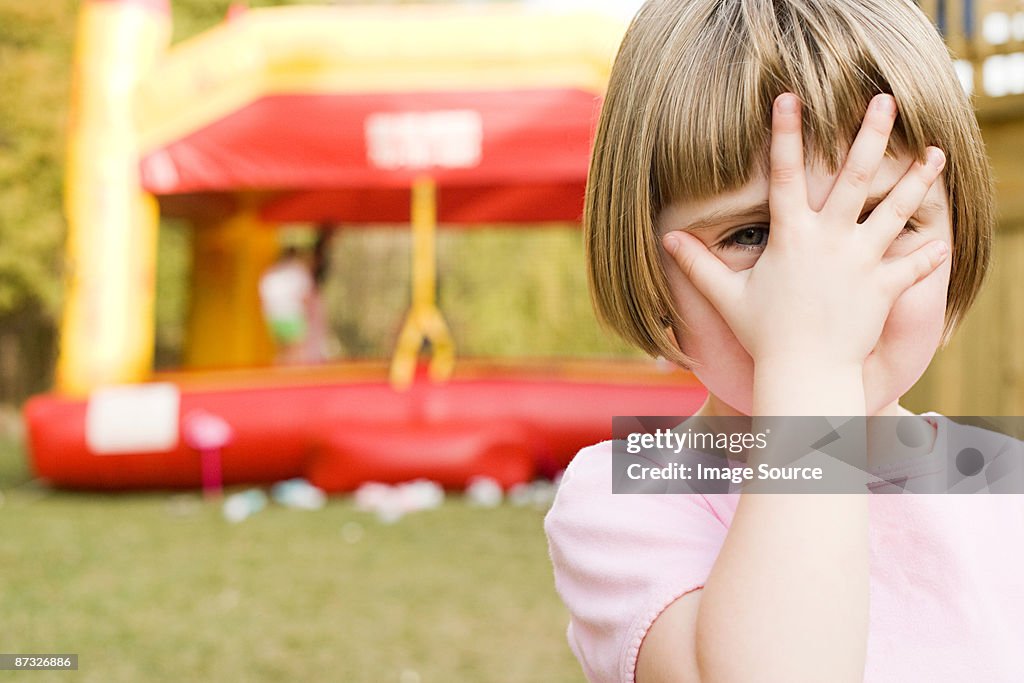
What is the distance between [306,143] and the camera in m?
6.21

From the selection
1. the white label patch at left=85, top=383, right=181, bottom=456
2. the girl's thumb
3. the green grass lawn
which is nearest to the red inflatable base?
the white label patch at left=85, top=383, right=181, bottom=456

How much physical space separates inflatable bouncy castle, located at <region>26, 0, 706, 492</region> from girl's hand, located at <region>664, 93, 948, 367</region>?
4873mm

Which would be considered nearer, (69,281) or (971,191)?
(971,191)

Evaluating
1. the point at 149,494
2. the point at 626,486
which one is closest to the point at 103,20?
the point at 149,494

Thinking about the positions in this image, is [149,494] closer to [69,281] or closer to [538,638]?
[69,281]

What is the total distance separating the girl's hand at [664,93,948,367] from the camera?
0.78 metres

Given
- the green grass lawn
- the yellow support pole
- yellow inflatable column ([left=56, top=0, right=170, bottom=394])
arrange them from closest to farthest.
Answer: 1. the green grass lawn
2. the yellow support pole
3. yellow inflatable column ([left=56, top=0, right=170, bottom=394])

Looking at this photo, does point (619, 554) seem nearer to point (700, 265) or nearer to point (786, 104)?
point (700, 265)

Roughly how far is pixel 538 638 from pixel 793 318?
268cm

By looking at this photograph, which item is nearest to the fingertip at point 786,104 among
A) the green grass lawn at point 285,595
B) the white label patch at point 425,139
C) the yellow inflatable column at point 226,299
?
the green grass lawn at point 285,595

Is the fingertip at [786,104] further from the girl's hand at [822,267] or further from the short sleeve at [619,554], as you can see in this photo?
the short sleeve at [619,554]

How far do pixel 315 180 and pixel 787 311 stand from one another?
18.8 ft

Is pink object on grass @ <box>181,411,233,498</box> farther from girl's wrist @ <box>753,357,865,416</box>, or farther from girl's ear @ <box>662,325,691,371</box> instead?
girl's wrist @ <box>753,357,865,416</box>

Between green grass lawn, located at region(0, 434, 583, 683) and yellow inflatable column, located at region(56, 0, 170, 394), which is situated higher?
yellow inflatable column, located at region(56, 0, 170, 394)
